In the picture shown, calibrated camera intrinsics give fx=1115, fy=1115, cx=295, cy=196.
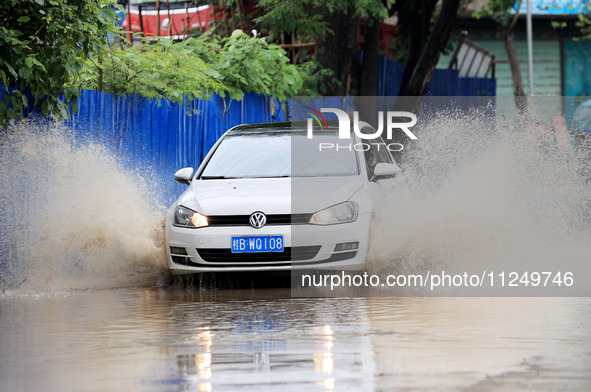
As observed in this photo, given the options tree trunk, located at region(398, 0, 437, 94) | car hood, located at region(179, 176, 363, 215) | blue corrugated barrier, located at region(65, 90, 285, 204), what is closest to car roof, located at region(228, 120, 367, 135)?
car hood, located at region(179, 176, 363, 215)

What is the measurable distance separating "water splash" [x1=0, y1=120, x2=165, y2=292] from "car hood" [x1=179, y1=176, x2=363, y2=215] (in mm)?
899

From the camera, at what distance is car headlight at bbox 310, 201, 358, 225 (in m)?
9.85

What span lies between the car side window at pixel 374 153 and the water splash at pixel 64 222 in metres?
2.20

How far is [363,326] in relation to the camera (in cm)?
723

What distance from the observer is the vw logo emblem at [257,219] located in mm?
9820

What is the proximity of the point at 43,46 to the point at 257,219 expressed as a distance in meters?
2.68

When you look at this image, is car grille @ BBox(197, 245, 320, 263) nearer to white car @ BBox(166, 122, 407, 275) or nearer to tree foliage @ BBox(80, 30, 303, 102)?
white car @ BBox(166, 122, 407, 275)

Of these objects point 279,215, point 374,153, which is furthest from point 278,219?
point 374,153

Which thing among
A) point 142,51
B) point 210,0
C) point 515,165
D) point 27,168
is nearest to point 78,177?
point 27,168

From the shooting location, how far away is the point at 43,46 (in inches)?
413

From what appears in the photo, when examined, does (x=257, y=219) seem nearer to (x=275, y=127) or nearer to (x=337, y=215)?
(x=337, y=215)

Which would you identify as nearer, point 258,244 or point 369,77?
point 258,244

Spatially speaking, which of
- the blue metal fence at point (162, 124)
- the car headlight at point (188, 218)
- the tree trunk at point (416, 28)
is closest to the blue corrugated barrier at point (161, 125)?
the blue metal fence at point (162, 124)

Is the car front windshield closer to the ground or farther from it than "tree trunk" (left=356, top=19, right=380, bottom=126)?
farther from it
